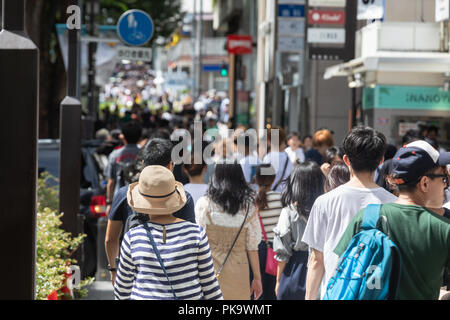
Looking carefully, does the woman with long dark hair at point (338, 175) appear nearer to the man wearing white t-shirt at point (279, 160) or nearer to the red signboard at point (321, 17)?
the man wearing white t-shirt at point (279, 160)

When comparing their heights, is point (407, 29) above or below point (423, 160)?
above

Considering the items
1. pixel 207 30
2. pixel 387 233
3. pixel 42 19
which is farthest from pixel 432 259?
pixel 207 30

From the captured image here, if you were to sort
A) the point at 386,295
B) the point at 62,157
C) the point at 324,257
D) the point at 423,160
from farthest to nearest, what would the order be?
the point at 62,157, the point at 324,257, the point at 423,160, the point at 386,295

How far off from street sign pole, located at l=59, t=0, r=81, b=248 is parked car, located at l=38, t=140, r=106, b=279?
2.09ft

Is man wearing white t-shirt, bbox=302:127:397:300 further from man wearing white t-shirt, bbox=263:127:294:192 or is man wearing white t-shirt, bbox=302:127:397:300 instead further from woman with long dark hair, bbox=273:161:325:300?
man wearing white t-shirt, bbox=263:127:294:192

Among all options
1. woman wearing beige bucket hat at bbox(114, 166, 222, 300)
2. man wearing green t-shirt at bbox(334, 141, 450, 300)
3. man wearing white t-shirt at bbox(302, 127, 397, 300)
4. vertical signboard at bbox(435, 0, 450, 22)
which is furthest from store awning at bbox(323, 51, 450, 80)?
man wearing green t-shirt at bbox(334, 141, 450, 300)

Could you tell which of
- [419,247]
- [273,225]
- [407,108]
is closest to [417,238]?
[419,247]

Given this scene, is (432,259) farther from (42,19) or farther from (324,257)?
(42,19)

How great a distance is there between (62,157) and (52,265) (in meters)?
2.09

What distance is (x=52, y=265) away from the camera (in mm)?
6996

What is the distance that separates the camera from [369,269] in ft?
11.7

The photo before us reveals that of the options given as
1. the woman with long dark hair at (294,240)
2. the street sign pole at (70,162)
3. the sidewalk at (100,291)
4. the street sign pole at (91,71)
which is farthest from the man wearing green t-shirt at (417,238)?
the street sign pole at (91,71)

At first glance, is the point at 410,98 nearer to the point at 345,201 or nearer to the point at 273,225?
the point at 273,225

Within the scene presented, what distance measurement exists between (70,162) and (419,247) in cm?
575
